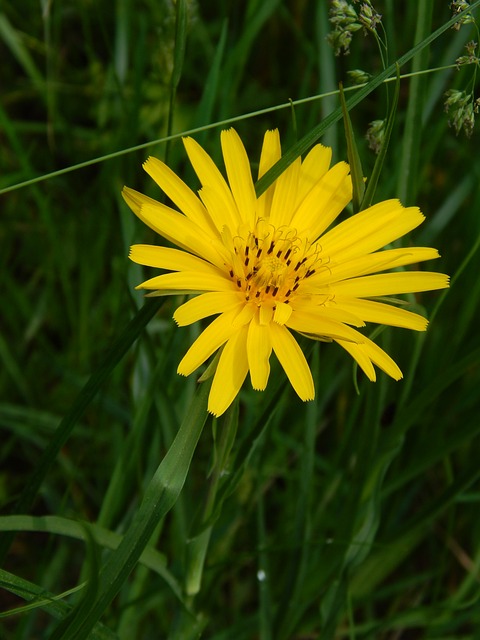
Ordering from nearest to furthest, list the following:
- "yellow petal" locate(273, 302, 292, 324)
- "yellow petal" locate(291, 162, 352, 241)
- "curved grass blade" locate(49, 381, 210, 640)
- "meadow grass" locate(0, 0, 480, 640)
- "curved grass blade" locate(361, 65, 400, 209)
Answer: "curved grass blade" locate(49, 381, 210, 640) → "curved grass blade" locate(361, 65, 400, 209) → "yellow petal" locate(273, 302, 292, 324) → "meadow grass" locate(0, 0, 480, 640) → "yellow petal" locate(291, 162, 352, 241)

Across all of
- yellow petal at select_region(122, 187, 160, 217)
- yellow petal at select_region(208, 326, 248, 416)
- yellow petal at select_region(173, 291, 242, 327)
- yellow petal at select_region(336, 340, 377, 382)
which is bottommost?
yellow petal at select_region(208, 326, 248, 416)

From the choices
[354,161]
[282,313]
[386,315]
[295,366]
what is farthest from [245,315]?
[354,161]

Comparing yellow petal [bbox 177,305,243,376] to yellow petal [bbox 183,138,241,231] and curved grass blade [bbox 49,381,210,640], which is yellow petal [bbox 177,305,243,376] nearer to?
curved grass blade [bbox 49,381,210,640]

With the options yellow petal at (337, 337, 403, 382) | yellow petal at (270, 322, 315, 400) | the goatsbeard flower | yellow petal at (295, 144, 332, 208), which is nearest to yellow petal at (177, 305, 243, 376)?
the goatsbeard flower

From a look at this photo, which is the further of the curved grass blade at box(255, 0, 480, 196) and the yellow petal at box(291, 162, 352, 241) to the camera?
the yellow petal at box(291, 162, 352, 241)

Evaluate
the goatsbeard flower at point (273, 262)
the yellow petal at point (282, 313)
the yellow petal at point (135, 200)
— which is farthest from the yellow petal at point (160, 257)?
the yellow petal at point (282, 313)

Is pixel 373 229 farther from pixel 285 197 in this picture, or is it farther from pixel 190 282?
pixel 190 282
